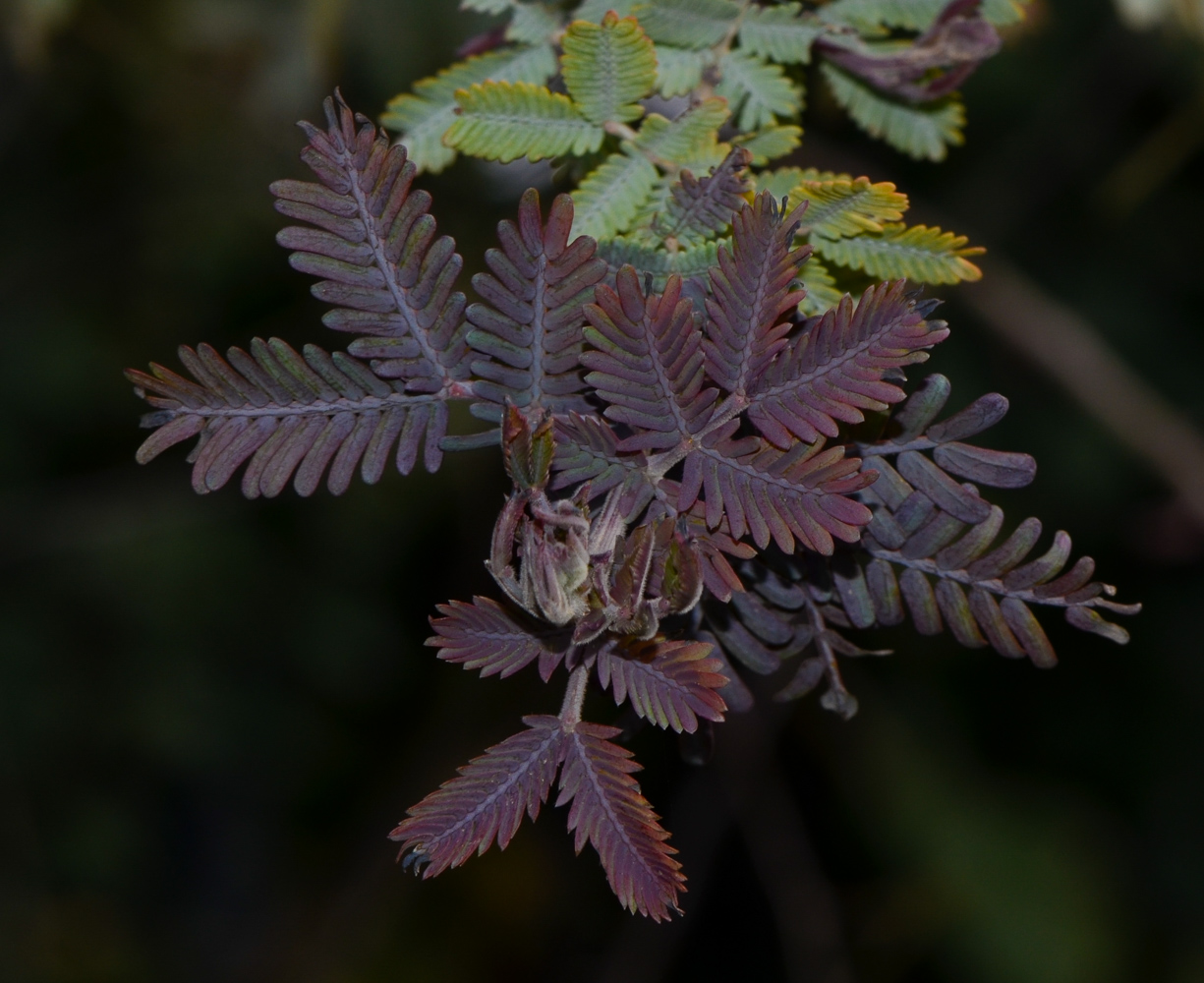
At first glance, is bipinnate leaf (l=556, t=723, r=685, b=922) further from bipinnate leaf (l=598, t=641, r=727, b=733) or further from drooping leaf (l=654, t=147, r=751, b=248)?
drooping leaf (l=654, t=147, r=751, b=248)

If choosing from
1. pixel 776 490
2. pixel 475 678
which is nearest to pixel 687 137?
pixel 776 490

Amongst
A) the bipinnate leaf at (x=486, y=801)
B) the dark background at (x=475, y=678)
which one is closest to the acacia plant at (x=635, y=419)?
the bipinnate leaf at (x=486, y=801)

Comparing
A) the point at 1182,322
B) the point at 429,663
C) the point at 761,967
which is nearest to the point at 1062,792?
the point at 761,967

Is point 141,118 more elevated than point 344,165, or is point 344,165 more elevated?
point 344,165

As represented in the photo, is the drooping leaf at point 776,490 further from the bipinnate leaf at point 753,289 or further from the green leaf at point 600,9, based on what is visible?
the green leaf at point 600,9

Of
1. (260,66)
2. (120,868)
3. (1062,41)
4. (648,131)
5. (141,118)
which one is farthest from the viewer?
(120,868)

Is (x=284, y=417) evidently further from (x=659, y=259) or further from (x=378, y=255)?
(x=659, y=259)

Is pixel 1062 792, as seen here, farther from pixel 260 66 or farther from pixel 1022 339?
pixel 260 66
